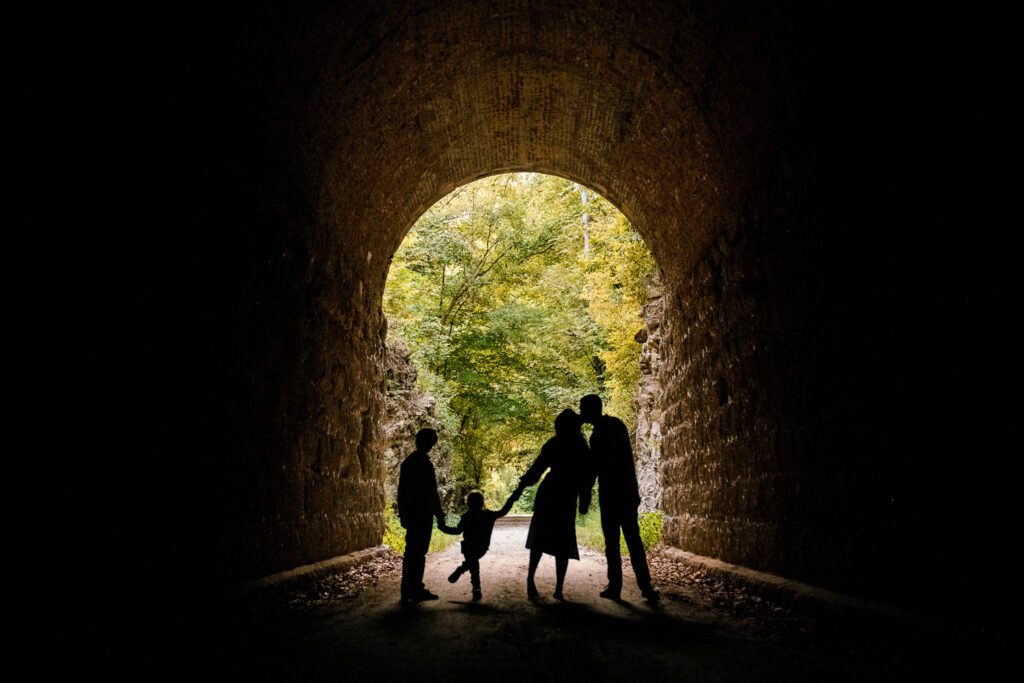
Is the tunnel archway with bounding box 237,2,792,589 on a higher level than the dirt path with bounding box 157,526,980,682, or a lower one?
higher

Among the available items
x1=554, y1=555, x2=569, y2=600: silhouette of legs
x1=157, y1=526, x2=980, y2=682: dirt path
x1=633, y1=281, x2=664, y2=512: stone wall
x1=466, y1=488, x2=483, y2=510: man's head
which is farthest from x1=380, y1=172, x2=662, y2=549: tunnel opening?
x1=157, y1=526, x2=980, y2=682: dirt path

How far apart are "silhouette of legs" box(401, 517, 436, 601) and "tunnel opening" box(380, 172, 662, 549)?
34.5 ft

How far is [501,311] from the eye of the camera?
20969 mm

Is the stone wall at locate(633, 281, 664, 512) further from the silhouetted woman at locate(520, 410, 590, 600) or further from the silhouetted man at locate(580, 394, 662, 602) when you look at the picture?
the silhouetted man at locate(580, 394, 662, 602)

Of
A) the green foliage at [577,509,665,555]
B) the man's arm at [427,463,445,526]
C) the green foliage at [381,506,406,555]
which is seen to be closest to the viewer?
the man's arm at [427,463,445,526]

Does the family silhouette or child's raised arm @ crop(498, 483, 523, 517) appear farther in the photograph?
the family silhouette

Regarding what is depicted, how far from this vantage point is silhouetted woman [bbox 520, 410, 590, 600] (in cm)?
544

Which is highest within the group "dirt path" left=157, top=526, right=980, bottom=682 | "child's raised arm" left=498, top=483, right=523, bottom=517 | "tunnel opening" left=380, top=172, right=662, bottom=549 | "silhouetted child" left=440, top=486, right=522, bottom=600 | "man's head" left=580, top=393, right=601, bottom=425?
"tunnel opening" left=380, top=172, right=662, bottom=549

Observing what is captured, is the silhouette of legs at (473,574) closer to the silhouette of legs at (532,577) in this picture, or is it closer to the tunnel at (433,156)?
the silhouette of legs at (532,577)

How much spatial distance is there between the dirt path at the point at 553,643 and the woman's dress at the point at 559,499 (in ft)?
1.47

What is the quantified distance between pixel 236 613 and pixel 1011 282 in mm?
4406

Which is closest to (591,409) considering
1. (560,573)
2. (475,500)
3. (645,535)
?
(475,500)

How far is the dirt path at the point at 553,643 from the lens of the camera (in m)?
2.99

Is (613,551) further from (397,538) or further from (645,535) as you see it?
(397,538)
